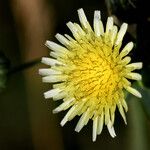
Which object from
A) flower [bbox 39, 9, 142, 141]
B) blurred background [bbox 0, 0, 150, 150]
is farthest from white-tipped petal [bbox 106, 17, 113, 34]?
blurred background [bbox 0, 0, 150, 150]

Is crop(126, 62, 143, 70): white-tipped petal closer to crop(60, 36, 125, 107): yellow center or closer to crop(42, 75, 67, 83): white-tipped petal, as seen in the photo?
crop(60, 36, 125, 107): yellow center

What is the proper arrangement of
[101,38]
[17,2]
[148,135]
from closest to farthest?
[101,38]
[148,135]
[17,2]

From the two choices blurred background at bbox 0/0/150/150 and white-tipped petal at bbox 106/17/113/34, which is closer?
white-tipped petal at bbox 106/17/113/34

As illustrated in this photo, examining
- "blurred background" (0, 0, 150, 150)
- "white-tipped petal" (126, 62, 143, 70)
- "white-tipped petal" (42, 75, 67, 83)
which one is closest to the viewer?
"white-tipped petal" (126, 62, 143, 70)

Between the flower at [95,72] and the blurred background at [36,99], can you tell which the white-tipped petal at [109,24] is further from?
the blurred background at [36,99]

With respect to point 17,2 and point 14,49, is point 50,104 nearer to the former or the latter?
point 14,49

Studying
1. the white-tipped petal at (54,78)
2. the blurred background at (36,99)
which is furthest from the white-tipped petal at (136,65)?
the blurred background at (36,99)

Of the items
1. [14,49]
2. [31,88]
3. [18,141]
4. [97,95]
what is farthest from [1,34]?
[97,95]
